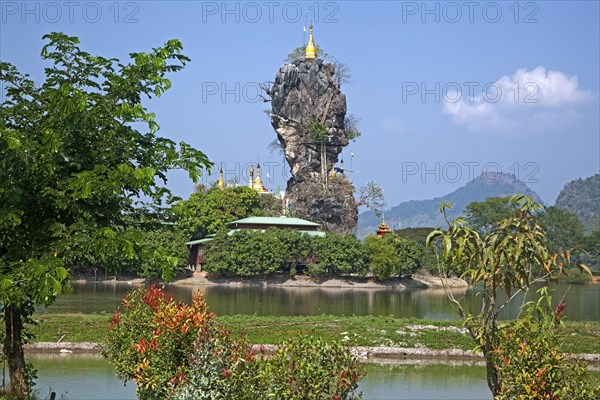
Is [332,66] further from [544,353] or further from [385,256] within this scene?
[544,353]

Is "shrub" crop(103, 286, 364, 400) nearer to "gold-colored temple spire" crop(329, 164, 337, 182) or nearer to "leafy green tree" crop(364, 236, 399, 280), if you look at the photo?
"leafy green tree" crop(364, 236, 399, 280)

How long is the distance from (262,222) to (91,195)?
60.0 m

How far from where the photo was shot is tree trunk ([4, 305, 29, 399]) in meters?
13.0

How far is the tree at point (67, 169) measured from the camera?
37.4 feet

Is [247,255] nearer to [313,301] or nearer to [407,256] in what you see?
[407,256]

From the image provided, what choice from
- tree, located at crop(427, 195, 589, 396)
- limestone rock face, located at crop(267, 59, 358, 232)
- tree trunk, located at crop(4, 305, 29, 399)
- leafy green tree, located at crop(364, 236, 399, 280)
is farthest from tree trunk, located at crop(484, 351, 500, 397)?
limestone rock face, located at crop(267, 59, 358, 232)

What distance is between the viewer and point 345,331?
27.8 m

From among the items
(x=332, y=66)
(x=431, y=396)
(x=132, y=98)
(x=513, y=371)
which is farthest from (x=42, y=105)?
(x=332, y=66)

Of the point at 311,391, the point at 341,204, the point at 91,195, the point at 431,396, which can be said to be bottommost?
the point at 431,396

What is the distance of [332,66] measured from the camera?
93.2 metres

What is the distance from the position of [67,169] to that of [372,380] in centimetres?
1236

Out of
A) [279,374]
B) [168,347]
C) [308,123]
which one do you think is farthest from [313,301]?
[308,123]

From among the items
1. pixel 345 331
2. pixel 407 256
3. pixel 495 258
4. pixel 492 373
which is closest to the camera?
pixel 495 258

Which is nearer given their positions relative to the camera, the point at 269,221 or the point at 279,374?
the point at 279,374
